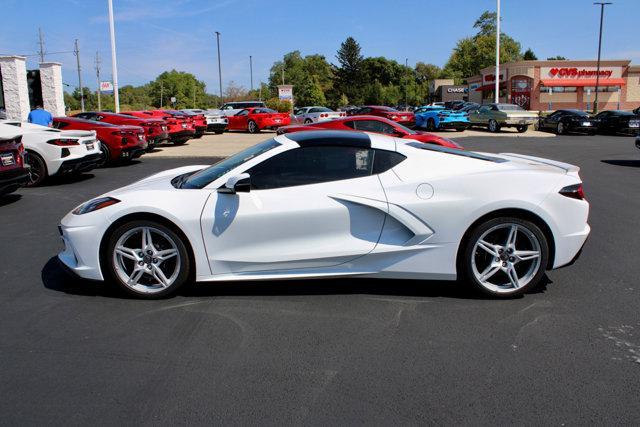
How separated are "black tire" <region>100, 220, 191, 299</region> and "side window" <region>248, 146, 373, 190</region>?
0.78 m

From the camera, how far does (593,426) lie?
→ 2.84m

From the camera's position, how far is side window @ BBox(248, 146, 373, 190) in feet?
15.3

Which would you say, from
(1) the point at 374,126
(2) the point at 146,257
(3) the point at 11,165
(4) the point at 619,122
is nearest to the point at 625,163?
(1) the point at 374,126

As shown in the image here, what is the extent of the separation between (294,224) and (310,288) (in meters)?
0.73

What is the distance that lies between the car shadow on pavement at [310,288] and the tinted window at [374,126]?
33.4ft

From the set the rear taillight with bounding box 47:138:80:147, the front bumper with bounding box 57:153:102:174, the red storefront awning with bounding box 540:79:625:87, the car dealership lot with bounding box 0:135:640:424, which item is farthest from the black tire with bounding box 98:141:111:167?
the red storefront awning with bounding box 540:79:625:87

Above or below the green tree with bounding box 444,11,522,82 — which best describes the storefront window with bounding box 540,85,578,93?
below

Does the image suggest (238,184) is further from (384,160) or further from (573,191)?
(573,191)

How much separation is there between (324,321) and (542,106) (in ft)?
201

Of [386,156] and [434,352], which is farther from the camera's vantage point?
[386,156]

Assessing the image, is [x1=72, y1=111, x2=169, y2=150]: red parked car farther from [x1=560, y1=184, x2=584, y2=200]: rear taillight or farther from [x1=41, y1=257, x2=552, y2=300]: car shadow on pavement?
[x1=560, y1=184, x2=584, y2=200]: rear taillight

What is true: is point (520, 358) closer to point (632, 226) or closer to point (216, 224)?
point (216, 224)

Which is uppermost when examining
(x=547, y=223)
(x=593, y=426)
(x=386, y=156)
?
(x=386, y=156)

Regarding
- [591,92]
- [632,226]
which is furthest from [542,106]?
[632,226]
